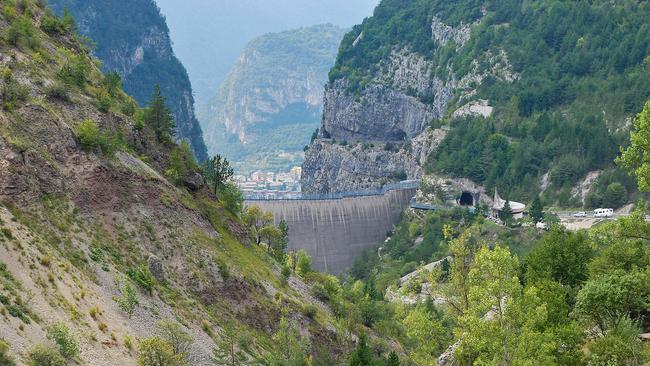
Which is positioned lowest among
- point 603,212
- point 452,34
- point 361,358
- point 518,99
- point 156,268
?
point 603,212

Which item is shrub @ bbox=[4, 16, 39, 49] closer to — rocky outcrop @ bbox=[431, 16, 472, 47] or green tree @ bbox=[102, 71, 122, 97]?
green tree @ bbox=[102, 71, 122, 97]

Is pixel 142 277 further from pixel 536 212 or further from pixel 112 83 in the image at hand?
pixel 536 212

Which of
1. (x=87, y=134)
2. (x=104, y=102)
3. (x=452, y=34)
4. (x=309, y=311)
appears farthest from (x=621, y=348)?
(x=452, y=34)

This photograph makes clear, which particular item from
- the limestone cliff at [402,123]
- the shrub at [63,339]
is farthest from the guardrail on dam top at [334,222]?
the shrub at [63,339]

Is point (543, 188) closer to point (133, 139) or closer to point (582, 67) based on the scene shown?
point (582, 67)

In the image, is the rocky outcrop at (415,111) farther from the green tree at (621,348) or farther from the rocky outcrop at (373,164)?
the green tree at (621,348)
